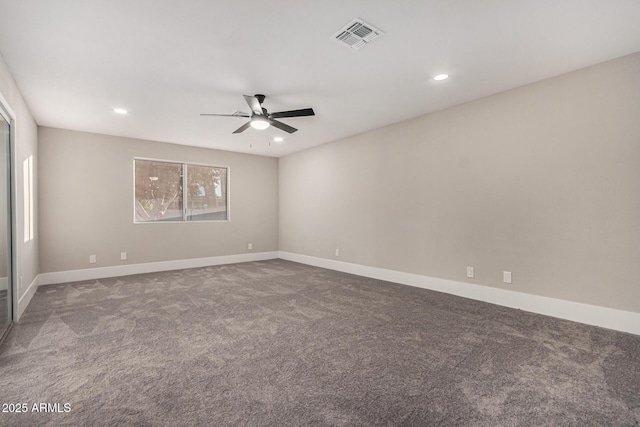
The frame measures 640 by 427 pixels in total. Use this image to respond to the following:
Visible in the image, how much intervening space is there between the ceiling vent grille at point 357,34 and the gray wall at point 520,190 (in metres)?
1.52

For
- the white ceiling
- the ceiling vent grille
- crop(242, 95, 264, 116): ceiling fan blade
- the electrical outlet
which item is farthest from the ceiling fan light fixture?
the electrical outlet

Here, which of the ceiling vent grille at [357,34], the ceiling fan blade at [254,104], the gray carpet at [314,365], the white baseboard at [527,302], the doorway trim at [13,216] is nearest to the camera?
the gray carpet at [314,365]

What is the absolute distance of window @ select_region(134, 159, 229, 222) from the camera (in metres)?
5.91

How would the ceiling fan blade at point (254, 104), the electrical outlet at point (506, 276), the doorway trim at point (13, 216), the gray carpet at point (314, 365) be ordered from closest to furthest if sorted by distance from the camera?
the gray carpet at point (314, 365), the doorway trim at point (13, 216), the ceiling fan blade at point (254, 104), the electrical outlet at point (506, 276)

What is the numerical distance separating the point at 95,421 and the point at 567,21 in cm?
414

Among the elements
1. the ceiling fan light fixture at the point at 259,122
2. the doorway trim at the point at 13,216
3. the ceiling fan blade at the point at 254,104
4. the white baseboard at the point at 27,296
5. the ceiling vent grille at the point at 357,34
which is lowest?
the white baseboard at the point at 27,296

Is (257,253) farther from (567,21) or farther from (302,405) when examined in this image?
(567,21)

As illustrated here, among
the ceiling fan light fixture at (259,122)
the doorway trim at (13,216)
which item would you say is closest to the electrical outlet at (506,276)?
the ceiling fan light fixture at (259,122)

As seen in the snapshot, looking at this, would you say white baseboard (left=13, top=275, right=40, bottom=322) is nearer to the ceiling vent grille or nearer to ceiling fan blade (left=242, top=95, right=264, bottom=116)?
ceiling fan blade (left=242, top=95, right=264, bottom=116)

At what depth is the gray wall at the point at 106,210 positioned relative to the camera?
5.00 m

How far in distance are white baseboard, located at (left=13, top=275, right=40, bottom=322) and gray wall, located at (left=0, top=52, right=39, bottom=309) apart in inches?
2.4

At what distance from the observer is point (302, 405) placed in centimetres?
177

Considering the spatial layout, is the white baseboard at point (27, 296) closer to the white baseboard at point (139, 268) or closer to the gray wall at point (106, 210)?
the white baseboard at point (139, 268)

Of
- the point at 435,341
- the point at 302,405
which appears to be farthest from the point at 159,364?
the point at 435,341
